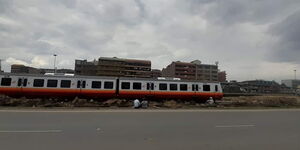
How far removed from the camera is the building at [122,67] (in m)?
100

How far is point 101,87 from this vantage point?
86.5 ft

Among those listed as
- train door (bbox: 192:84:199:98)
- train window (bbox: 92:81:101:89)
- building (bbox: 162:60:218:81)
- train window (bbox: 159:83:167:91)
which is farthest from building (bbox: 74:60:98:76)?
train door (bbox: 192:84:199:98)

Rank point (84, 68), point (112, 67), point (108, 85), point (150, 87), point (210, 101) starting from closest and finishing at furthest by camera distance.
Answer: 1. point (108, 85)
2. point (210, 101)
3. point (150, 87)
4. point (112, 67)
5. point (84, 68)

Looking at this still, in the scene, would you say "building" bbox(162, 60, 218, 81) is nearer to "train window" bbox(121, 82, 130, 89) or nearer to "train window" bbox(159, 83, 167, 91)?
"train window" bbox(159, 83, 167, 91)

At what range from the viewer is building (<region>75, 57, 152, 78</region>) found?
100 m

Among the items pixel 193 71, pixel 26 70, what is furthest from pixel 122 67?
pixel 26 70

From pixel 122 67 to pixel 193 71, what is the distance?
128ft

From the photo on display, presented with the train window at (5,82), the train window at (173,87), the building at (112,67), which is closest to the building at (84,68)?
the building at (112,67)

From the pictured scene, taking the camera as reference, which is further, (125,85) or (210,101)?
(210,101)

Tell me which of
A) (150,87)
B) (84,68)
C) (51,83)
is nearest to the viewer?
(51,83)

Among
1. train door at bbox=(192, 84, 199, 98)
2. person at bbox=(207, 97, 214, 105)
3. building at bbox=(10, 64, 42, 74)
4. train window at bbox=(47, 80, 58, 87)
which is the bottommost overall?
person at bbox=(207, 97, 214, 105)

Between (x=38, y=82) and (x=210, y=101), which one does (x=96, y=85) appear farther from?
(x=210, y=101)

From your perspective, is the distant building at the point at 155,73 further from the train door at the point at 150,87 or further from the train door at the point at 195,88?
the train door at the point at 150,87

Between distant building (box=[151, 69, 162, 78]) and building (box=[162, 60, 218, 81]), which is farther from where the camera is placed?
building (box=[162, 60, 218, 81])
